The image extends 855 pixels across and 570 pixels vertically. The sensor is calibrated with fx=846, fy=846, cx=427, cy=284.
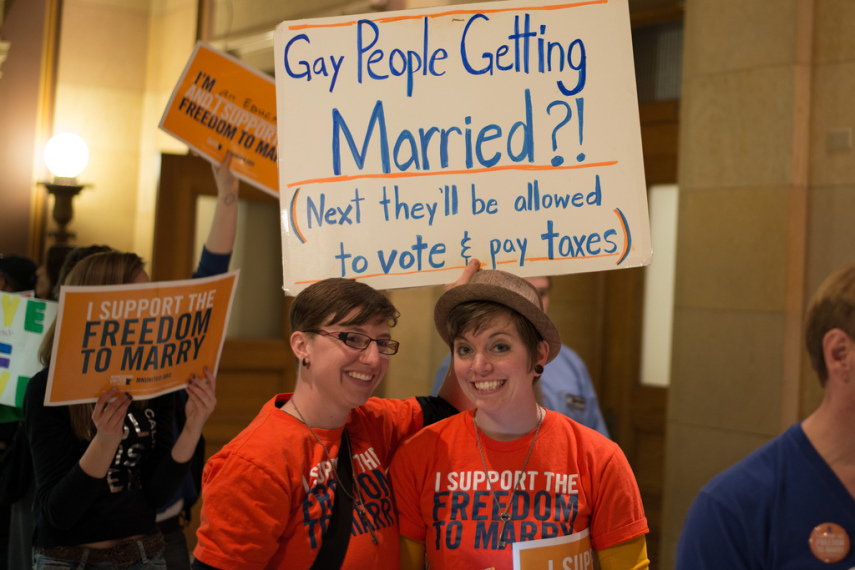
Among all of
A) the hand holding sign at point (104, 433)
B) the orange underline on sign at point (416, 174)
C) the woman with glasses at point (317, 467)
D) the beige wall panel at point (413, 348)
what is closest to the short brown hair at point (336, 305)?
the woman with glasses at point (317, 467)

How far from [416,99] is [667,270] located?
137 inches

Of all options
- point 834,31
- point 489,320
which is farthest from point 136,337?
point 834,31

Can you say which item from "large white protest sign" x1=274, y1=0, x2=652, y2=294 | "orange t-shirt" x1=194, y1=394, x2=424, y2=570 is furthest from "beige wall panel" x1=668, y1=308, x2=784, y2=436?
"orange t-shirt" x1=194, y1=394, x2=424, y2=570

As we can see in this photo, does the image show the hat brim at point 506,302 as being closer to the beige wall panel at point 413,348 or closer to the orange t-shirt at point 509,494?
the orange t-shirt at point 509,494

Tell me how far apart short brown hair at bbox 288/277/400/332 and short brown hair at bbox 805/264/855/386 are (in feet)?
2.46

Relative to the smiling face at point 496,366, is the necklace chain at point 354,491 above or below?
below

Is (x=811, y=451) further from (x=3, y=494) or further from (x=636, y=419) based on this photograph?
(x=636, y=419)

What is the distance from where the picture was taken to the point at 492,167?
1.93 metres

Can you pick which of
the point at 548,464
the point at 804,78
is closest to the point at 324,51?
the point at 548,464

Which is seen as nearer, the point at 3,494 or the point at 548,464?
the point at 548,464

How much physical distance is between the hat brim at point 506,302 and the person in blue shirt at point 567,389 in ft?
3.96

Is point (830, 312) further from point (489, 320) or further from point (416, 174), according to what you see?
point (416, 174)

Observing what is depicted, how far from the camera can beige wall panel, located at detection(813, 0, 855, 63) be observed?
3229 mm

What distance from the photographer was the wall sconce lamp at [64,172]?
5.72 meters
